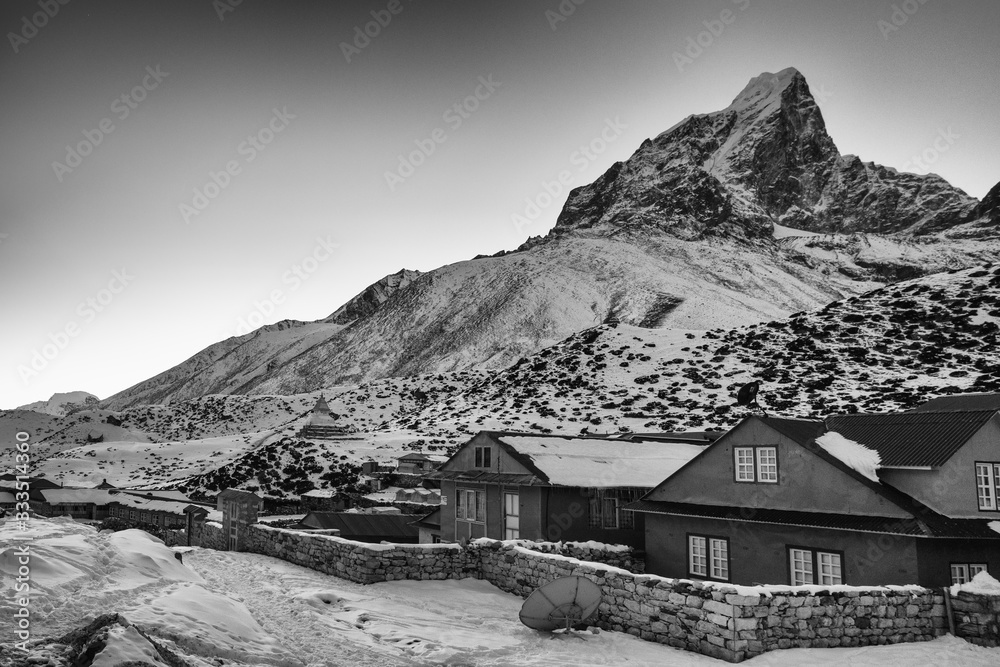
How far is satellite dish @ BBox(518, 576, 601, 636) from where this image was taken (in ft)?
46.1

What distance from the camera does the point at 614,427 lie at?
73562 mm

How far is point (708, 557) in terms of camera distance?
69.5 feet

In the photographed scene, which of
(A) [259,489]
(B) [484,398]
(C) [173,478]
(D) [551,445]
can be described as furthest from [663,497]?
(B) [484,398]

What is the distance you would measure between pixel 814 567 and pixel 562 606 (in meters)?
7.76

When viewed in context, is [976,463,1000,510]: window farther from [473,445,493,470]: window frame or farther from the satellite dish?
[473,445,493,470]: window frame

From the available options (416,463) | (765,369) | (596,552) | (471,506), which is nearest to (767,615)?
(596,552)

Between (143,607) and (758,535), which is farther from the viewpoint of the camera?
(758,535)

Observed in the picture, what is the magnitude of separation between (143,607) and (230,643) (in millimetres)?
1511

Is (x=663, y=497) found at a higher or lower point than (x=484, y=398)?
lower

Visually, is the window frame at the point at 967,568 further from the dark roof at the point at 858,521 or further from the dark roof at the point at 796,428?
the dark roof at the point at 796,428

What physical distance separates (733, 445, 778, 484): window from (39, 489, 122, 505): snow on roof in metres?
52.9

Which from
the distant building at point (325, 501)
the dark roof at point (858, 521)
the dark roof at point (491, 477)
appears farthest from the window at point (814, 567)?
the distant building at point (325, 501)

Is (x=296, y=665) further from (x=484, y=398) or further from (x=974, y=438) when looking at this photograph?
(x=484, y=398)

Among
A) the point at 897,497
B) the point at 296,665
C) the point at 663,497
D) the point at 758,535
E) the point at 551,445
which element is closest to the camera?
the point at 296,665
